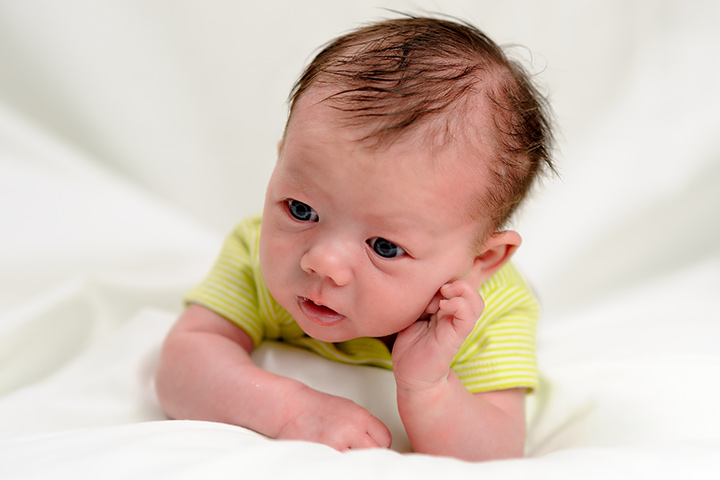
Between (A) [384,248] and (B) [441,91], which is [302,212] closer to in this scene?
(A) [384,248]

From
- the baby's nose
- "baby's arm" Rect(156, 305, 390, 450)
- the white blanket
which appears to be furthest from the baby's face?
the white blanket

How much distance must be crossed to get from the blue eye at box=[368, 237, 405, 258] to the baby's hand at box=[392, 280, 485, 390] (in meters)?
0.09

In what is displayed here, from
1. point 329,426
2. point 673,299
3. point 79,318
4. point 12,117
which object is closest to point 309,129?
point 329,426

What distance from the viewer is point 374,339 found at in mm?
1284

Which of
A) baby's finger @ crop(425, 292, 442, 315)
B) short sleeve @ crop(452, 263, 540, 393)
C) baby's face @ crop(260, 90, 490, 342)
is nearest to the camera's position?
baby's face @ crop(260, 90, 490, 342)

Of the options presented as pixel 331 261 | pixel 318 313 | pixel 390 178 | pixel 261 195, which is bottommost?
pixel 261 195

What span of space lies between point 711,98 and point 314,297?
134 centimetres

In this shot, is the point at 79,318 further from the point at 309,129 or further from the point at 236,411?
the point at 309,129

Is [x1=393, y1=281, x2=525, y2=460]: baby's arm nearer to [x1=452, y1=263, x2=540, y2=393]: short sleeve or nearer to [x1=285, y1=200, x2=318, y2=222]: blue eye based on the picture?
[x1=452, y1=263, x2=540, y2=393]: short sleeve

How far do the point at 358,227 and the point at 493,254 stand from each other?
0.90 ft

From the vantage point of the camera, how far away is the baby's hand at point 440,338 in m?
1.07

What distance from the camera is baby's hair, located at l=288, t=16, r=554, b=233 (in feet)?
3.35

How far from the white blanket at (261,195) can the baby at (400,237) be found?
0.12 metres

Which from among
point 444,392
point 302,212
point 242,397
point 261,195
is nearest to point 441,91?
point 302,212
